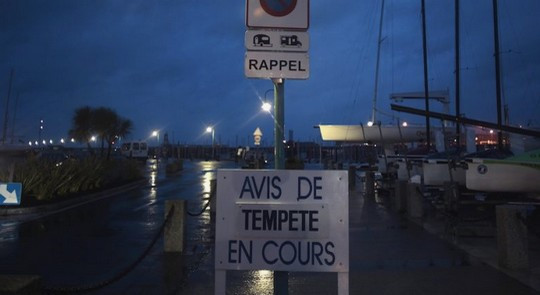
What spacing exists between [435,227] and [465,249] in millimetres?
2356

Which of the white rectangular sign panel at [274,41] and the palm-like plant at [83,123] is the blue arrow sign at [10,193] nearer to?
the white rectangular sign panel at [274,41]

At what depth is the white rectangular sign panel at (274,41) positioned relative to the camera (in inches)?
151

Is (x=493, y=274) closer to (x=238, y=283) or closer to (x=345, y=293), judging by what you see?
(x=238, y=283)

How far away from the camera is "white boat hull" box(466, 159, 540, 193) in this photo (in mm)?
11773

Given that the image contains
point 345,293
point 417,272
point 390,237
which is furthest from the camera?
point 390,237

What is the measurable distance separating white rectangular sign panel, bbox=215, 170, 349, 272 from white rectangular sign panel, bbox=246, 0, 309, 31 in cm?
119

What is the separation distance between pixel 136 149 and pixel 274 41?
1969 inches

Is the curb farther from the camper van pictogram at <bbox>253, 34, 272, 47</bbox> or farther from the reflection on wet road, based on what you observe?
the camper van pictogram at <bbox>253, 34, 272, 47</bbox>

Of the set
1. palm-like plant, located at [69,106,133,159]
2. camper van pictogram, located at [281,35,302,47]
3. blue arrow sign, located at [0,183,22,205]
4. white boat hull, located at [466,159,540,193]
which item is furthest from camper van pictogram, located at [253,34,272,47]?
palm-like plant, located at [69,106,133,159]

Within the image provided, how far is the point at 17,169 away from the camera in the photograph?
49.0 ft

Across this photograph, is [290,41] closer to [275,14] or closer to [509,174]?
[275,14]

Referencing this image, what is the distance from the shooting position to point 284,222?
3574mm

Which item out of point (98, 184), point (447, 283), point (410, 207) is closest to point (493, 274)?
point (447, 283)

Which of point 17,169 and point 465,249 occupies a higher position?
point 17,169
